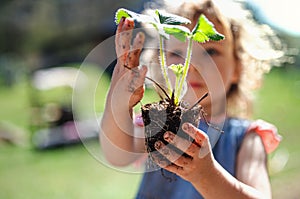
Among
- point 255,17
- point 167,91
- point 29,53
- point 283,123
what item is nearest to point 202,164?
point 167,91

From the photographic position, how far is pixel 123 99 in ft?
2.44

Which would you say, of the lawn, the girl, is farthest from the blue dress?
the lawn

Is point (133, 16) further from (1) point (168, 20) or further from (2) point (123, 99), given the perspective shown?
(2) point (123, 99)

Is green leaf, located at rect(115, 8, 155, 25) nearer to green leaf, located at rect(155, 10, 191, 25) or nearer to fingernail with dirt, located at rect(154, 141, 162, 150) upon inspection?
green leaf, located at rect(155, 10, 191, 25)

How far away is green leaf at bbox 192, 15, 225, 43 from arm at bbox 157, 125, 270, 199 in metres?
0.11

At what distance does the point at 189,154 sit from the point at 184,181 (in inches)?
14.1

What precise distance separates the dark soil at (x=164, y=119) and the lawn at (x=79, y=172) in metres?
1.24

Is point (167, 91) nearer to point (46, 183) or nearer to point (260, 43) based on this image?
point (260, 43)

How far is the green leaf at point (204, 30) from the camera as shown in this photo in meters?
0.61

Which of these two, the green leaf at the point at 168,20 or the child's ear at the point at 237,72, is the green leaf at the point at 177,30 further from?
the child's ear at the point at 237,72

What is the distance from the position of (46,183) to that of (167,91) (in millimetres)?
2191

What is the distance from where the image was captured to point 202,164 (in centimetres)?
69

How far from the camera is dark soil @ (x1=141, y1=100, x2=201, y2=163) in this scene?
0.64 meters

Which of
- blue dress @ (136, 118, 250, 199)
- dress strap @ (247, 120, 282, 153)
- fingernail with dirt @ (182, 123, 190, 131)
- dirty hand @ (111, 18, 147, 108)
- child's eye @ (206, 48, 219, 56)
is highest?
dirty hand @ (111, 18, 147, 108)
